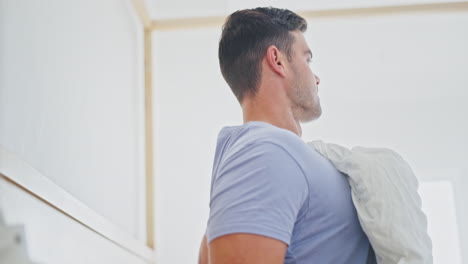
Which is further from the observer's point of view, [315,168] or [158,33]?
[158,33]

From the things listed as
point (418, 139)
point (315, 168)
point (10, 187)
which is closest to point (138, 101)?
point (418, 139)

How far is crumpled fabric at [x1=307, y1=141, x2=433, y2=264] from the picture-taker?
788mm

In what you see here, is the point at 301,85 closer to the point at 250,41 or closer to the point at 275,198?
the point at 250,41

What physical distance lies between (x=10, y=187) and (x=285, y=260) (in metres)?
0.44

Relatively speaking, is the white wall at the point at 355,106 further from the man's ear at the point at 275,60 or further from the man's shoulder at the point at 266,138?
the man's shoulder at the point at 266,138

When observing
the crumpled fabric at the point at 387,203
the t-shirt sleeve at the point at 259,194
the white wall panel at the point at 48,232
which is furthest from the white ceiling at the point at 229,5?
the t-shirt sleeve at the point at 259,194

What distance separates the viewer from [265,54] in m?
1.02

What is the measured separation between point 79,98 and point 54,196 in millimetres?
350

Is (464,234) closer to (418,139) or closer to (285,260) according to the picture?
(418,139)

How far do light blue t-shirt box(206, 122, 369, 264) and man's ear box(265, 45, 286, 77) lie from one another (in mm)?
179

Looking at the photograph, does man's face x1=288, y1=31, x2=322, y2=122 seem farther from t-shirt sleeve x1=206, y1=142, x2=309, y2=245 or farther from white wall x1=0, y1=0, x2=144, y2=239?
white wall x1=0, y1=0, x2=144, y2=239

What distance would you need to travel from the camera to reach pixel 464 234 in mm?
2252

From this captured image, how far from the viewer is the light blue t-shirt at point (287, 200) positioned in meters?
0.72

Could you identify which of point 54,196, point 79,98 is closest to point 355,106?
point 79,98
